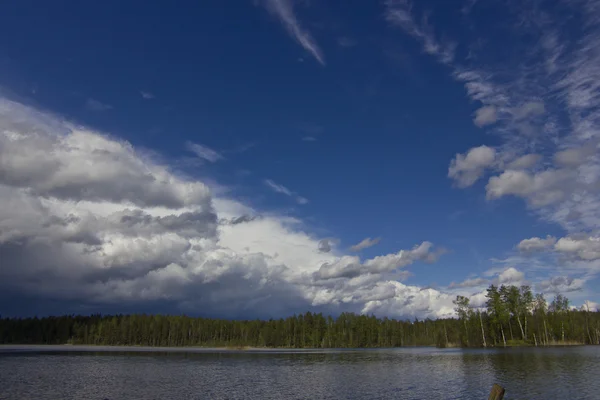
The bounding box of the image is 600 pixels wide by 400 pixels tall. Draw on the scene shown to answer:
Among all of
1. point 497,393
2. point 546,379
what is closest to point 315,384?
point 546,379

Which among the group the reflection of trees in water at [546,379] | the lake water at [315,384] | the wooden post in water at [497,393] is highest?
the wooden post in water at [497,393]

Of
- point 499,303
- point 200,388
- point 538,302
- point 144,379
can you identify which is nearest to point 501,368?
point 200,388

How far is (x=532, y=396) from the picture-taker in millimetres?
42438

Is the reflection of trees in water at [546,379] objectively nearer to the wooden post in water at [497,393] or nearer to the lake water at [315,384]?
the lake water at [315,384]

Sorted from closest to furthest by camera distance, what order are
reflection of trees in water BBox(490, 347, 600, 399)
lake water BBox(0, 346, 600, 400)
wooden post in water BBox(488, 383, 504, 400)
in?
1. wooden post in water BBox(488, 383, 504, 400)
2. reflection of trees in water BBox(490, 347, 600, 399)
3. lake water BBox(0, 346, 600, 400)

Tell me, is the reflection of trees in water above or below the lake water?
above

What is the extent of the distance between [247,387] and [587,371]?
47.6 m

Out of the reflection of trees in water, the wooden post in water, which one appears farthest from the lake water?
the wooden post in water

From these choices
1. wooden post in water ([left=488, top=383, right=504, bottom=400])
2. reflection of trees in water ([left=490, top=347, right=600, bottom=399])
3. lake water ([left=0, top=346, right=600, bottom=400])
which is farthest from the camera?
lake water ([left=0, top=346, right=600, bottom=400])

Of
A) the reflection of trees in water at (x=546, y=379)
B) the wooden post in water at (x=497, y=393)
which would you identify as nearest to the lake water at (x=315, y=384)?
the reflection of trees in water at (x=546, y=379)

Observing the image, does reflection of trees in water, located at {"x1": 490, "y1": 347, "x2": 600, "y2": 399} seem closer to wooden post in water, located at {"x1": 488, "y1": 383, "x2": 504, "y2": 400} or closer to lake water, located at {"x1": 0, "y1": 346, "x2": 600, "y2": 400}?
lake water, located at {"x1": 0, "y1": 346, "x2": 600, "y2": 400}

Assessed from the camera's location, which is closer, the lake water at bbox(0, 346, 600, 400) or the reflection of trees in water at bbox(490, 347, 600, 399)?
the reflection of trees in water at bbox(490, 347, 600, 399)

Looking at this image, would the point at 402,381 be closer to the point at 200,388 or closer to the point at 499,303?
the point at 200,388

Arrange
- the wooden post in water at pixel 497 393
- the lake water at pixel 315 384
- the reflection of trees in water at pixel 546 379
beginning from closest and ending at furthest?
1. the wooden post in water at pixel 497 393
2. the reflection of trees in water at pixel 546 379
3. the lake water at pixel 315 384
